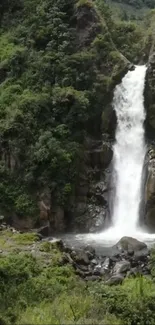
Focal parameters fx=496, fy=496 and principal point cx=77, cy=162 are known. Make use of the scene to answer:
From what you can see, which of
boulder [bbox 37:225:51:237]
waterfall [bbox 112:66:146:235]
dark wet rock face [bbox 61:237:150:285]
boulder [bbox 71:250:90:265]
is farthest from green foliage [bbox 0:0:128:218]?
boulder [bbox 71:250:90:265]

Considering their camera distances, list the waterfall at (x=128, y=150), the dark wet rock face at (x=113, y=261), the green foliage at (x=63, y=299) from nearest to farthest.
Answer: the green foliage at (x=63, y=299)
the dark wet rock face at (x=113, y=261)
the waterfall at (x=128, y=150)

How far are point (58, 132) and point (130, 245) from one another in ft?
34.5

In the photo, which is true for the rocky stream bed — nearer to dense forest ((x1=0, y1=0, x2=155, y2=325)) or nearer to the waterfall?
dense forest ((x1=0, y1=0, x2=155, y2=325))

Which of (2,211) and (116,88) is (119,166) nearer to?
(116,88)

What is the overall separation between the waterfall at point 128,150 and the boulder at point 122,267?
714 cm

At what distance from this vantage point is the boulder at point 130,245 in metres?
25.7

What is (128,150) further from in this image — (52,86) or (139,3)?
(139,3)

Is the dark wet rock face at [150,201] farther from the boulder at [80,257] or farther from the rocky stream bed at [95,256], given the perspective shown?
the boulder at [80,257]

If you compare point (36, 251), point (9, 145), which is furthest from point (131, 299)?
point (9, 145)

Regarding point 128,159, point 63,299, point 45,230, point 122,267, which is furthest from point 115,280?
point 128,159

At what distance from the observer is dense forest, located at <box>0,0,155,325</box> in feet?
59.0

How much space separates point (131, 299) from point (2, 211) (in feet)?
56.8

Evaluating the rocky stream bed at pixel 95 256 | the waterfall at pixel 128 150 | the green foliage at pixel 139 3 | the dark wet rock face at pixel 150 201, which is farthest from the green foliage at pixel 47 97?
the green foliage at pixel 139 3

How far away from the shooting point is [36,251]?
2159 centimetres
